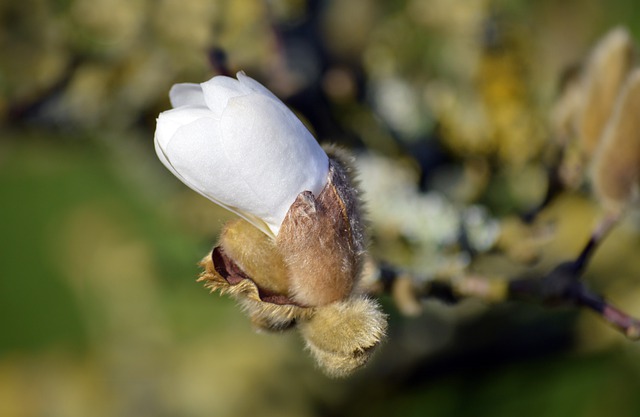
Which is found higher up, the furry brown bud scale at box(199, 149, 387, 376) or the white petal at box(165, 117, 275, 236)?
the white petal at box(165, 117, 275, 236)

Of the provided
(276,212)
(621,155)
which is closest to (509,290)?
(621,155)

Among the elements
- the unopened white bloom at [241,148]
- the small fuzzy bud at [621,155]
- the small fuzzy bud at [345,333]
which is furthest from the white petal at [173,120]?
the small fuzzy bud at [621,155]

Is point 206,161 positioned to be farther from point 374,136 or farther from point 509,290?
point 374,136

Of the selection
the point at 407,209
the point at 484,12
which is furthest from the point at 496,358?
the point at 484,12

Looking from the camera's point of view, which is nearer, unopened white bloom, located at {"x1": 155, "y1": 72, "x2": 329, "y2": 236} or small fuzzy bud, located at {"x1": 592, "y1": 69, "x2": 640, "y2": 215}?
unopened white bloom, located at {"x1": 155, "y1": 72, "x2": 329, "y2": 236}

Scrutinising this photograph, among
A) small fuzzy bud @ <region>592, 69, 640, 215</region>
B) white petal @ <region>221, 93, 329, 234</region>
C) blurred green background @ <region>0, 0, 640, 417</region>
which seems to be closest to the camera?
white petal @ <region>221, 93, 329, 234</region>

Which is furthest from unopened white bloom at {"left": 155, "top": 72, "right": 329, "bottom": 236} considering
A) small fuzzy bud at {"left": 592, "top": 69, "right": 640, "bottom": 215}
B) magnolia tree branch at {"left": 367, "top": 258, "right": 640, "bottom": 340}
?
small fuzzy bud at {"left": 592, "top": 69, "right": 640, "bottom": 215}

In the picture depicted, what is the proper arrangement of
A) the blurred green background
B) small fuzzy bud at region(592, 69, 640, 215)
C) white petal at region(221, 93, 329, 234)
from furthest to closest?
the blurred green background < small fuzzy bud at region(592, 69, 640, 215) < white petal at region(221, 93, 329, 234)

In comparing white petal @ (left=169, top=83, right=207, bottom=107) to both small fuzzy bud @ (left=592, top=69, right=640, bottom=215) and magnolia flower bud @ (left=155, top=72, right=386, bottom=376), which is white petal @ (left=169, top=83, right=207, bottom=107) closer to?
magnolia flower bud @ (left=155, top=72, right=386, bottom=376)
